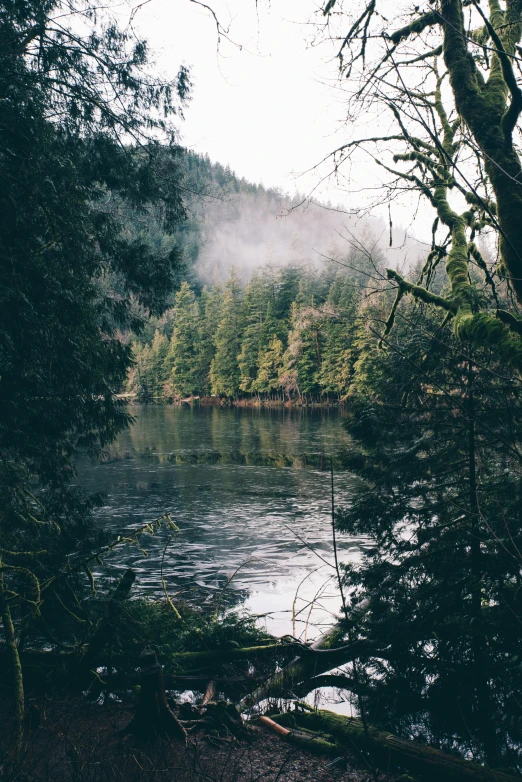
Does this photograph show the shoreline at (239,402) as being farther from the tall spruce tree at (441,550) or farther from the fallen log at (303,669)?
the tall spruce tree at (441,550)

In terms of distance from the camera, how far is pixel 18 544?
695cm

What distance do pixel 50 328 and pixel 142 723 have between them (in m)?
3.54

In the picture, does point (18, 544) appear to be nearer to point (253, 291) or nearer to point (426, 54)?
point (426, 54)

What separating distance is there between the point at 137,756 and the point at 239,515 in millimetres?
11289

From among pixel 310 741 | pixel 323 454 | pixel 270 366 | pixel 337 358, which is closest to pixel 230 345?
pixel 270 366

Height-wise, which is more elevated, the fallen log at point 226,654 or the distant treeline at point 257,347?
the distant treeline at point 257,347

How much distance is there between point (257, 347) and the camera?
73938 mm

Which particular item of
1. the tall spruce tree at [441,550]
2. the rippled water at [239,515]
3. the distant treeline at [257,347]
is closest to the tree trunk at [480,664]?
the tall spruce tree at [441,550]

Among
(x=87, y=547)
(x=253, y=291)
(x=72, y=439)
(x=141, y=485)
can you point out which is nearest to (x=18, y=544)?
(x=87, y=547)

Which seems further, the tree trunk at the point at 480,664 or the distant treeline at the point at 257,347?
the distant treeline at the point at 257,347

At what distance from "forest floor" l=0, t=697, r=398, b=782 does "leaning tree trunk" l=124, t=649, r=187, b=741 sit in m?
0.12

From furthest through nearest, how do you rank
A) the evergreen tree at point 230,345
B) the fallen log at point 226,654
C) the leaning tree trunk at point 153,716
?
the evergreen tree at point 230,345 < the fallen log at point 226,654 < the leaning tree trunk at point 153,716

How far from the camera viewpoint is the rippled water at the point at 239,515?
9.48 meters

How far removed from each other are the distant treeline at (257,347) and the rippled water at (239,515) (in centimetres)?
2466
